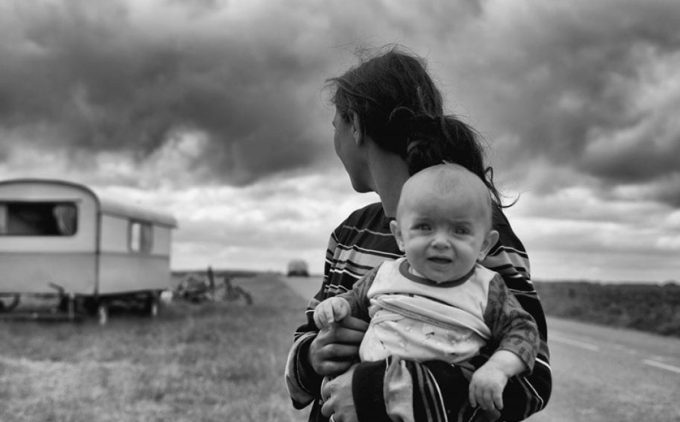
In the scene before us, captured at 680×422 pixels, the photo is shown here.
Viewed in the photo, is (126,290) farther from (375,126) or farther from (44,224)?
(375,126)

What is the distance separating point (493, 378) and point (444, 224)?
15.2 inches

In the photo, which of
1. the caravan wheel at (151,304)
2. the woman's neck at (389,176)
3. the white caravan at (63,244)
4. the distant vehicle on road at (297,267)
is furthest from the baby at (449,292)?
the distant vehicle on road at (297,267)

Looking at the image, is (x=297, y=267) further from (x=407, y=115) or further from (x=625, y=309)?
(x=407, y=115)

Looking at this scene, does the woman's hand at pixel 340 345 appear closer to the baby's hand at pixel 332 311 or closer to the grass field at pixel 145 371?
the baby's hand at pixel 332 311

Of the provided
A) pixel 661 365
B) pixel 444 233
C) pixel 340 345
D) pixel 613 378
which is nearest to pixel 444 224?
pixel 444 233

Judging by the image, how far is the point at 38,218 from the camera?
16.3 metres

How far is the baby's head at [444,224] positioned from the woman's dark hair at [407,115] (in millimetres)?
247

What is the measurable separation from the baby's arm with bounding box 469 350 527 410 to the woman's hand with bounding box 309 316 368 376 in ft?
1.17

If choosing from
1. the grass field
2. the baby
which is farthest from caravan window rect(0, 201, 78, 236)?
the baby

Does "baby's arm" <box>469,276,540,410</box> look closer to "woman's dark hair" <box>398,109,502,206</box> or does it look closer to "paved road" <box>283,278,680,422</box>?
"woman's dark hair" <box>398,109,502,206</box>

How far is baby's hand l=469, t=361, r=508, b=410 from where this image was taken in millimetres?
1822

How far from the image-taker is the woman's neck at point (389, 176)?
2.37 metres

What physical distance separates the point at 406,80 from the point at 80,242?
13.6 metres

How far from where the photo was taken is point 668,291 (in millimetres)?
27062
